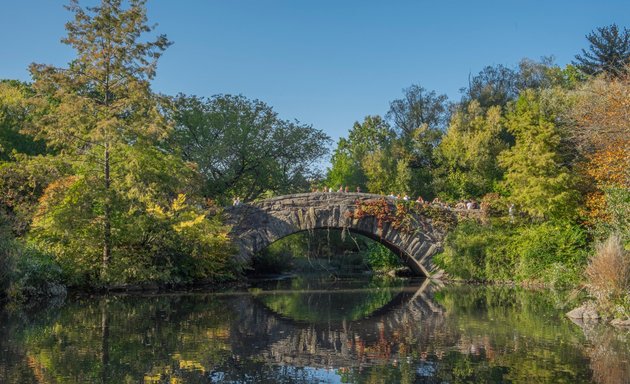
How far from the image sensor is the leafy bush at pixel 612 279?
1252cm

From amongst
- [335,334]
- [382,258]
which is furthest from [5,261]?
[382,258]

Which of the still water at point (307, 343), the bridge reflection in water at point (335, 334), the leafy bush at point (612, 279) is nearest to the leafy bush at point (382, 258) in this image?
the bridge reflection in water at point (335, 334)

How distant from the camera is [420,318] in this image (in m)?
13.1

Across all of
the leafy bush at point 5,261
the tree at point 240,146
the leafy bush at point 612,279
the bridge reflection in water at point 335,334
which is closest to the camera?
the bridge reflection in water at point 335,334

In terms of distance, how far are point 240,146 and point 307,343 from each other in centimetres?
2221

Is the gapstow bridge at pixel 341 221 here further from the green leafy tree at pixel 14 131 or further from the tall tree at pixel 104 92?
the green leafy tree at pixel 14 131

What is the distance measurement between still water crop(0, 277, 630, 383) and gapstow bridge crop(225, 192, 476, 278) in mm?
7376

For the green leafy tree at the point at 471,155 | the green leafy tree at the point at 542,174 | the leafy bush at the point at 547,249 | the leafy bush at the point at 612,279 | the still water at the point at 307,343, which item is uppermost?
the green leafy tree at the point at 471,155

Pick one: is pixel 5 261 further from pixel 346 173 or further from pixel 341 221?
pixel 346 173

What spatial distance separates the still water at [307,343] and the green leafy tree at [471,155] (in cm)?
1721

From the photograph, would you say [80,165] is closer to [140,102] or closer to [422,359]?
[140,102]

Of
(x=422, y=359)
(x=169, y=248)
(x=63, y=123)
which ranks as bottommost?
(x=422, y=359)

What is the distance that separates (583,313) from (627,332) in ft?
6.33

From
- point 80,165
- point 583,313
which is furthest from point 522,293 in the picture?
point 80,165
